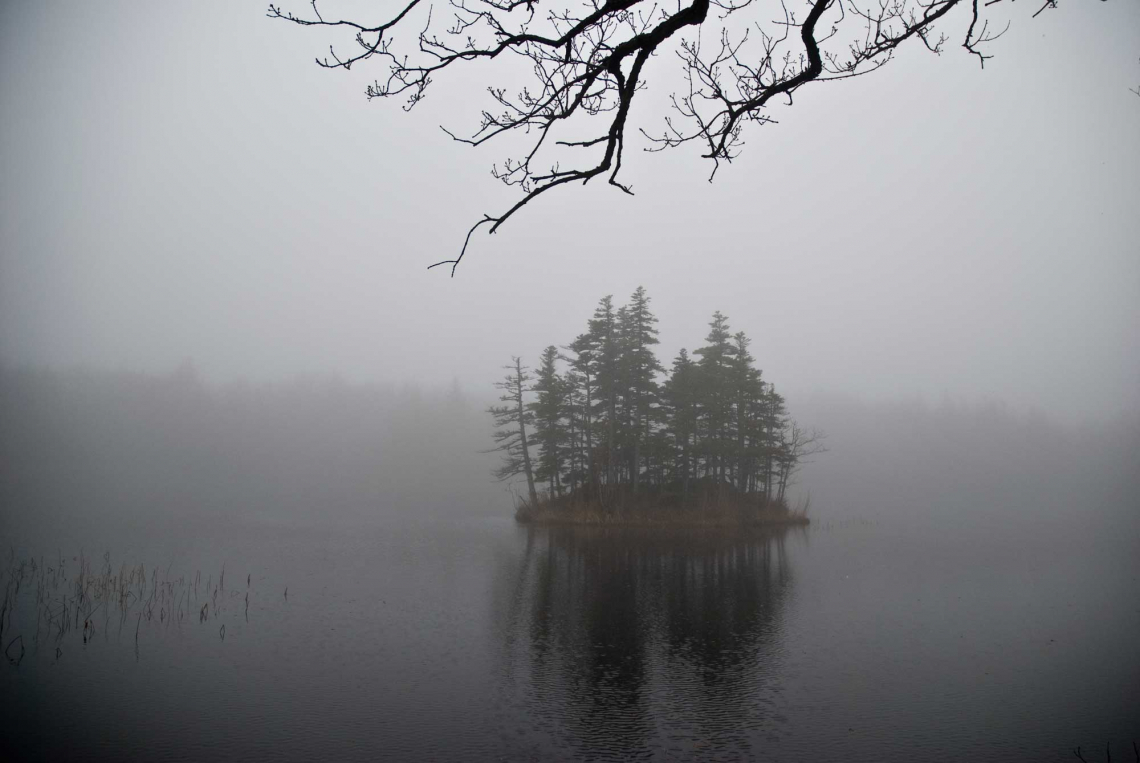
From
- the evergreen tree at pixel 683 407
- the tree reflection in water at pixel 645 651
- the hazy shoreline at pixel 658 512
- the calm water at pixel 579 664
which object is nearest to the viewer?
the calm water at pixel 579 664

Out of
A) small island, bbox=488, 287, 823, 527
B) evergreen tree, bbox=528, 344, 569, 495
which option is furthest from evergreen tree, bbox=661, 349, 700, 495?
evergreen tree, bbox=528, 344, 569, 495

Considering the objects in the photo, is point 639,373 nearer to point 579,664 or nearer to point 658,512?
point 658,512

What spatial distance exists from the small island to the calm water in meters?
11.9

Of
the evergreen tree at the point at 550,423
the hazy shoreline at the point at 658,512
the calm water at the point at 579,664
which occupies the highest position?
the evergreen tree at the point at 550,423

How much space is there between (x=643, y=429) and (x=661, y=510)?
4.40m

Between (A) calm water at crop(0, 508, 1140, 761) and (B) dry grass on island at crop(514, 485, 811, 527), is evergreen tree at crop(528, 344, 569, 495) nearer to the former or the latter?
(B) dry grass on island at crop(514, 485, 811, 527)

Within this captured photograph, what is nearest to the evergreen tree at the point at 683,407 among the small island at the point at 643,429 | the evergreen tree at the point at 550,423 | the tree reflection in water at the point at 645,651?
the small island at the point at 643,429

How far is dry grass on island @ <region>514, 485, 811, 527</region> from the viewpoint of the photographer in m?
29.5

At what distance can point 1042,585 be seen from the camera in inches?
698

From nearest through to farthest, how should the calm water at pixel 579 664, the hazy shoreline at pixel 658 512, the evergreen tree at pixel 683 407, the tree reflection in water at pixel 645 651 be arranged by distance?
the calm water at pixel 579 664 < the tree reflection in water at pixel 645 651 < the hazy shoreline at pixel 658 512 < the evergreen tree at pixel 683 407

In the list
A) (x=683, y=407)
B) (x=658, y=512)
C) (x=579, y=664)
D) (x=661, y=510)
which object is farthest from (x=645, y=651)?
(x=683, y=407)

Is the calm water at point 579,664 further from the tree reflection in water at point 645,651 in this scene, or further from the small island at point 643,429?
the small island at point 643,429

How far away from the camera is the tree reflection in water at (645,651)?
7289mm

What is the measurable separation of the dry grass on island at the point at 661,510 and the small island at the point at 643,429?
71 mm
